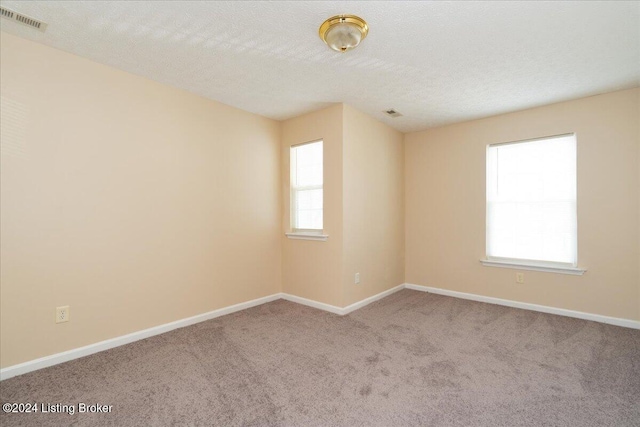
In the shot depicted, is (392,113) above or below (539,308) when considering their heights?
above

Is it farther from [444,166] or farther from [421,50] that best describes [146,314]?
[444,166]

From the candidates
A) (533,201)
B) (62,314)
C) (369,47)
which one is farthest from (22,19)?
(533,201)

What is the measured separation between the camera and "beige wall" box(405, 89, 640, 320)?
3049 mm

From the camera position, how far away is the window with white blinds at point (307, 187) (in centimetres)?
380

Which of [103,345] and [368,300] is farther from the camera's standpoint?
[368,300]

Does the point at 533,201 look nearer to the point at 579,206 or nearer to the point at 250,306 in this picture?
the point at 579,206

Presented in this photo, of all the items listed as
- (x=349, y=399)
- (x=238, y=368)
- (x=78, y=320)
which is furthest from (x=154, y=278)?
(x=349, y=399)

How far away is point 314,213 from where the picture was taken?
12.6 feet

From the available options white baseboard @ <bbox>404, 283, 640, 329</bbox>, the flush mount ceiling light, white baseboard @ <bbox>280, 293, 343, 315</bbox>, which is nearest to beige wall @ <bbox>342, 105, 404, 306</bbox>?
white baseboard @ <bbox>280, 293, 343, 315</bbox>

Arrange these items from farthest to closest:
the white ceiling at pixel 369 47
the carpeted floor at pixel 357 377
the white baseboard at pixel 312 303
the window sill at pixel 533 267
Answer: the white baseboard at pixel 312 303, the window sill at pixel 533 267, the white ceiling at pixel 369 47, the carpeted floor at pixel 357 377

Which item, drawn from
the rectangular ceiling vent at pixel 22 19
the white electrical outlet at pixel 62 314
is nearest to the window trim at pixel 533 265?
the white electrical outlet at pixel 62 314

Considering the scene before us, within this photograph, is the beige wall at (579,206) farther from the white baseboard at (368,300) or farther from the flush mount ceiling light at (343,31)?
the flush mount ceiling light at (343,31)

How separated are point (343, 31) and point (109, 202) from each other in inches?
94.2

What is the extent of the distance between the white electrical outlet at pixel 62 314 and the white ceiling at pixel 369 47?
2059 millimetres
